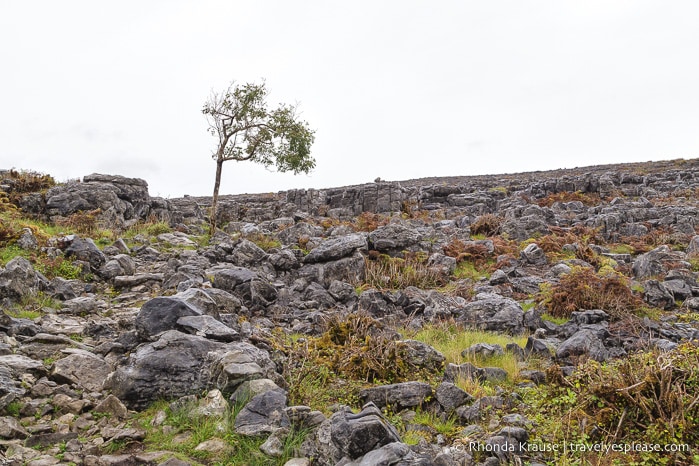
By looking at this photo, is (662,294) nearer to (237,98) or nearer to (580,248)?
(580,248)

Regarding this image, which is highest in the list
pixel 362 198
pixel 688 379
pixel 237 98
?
pixel 237 98

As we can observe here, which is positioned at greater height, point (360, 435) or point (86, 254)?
point (86, 254)

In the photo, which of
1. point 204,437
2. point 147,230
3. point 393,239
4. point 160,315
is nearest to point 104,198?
point 147,230

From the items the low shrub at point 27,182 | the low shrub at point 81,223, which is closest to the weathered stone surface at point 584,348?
the low shrub at point 81,223

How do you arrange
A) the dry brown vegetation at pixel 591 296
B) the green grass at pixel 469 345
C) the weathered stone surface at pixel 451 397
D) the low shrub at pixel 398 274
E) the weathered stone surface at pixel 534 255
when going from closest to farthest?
the weathered stone surface at pixel 451 397, the green grass at pixel 469 345, the dry brown vegetation at pixel 591 296, the low shrub at pixel 398 274, the weathered stone surface at pixel 534 255

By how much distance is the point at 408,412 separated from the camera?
6.03m

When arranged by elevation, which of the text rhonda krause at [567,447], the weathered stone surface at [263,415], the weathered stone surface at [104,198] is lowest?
the text rhonda krause at [567,447]

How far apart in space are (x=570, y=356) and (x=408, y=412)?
3.51 metres

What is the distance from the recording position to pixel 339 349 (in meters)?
7.98

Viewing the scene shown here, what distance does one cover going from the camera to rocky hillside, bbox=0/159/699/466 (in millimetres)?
4727

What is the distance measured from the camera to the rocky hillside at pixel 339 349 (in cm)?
473

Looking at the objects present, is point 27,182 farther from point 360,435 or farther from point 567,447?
point 567,447

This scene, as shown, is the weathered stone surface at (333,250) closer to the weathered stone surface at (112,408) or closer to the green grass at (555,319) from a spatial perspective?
the green grass at (555,319)

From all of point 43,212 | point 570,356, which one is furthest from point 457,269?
point 43,212
